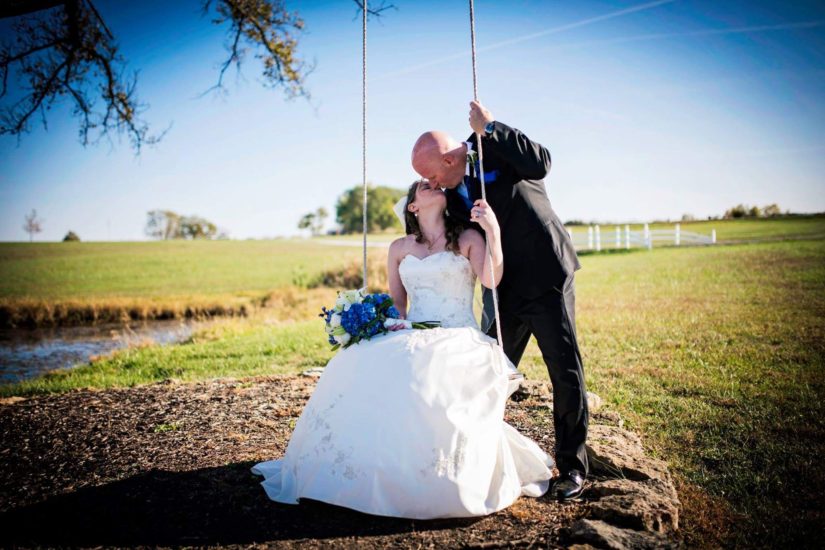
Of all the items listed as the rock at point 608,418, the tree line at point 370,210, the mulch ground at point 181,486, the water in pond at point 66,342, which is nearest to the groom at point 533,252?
the mulch ground at point 181,486

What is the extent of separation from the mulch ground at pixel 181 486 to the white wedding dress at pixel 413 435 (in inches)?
5.5

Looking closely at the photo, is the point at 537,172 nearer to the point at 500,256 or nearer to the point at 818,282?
the point at 500,256

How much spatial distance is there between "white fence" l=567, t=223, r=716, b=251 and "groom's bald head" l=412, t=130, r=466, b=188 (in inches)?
1305

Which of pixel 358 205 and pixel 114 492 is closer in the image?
pixel 114 492

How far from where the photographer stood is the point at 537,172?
354 cm

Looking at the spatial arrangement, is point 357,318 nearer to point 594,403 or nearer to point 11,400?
point 594,403

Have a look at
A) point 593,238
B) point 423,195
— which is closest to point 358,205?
point 593,238

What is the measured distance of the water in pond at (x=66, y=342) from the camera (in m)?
12.5

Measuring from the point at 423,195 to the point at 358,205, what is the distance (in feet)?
344

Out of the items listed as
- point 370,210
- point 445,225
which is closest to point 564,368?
point 445,225

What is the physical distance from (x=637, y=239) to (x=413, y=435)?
1415 inches

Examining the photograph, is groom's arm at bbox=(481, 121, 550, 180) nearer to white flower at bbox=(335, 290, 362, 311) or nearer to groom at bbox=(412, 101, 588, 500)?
groom at bbox=(412, 101, 588, 500)

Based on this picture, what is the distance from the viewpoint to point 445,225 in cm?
407

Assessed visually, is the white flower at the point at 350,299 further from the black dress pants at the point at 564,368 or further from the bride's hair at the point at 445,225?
the black dress pants at the point at 564,368
